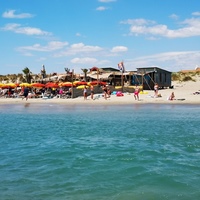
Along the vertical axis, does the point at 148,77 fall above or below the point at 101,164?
above

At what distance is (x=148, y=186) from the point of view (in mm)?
7418

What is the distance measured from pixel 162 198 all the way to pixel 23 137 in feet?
29.8

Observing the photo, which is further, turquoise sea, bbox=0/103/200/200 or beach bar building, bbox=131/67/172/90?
beach bar building, bbox=131/67/172/90

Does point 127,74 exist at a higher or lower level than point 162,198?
higher

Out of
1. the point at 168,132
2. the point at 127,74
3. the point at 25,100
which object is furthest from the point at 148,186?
the point at 127,74

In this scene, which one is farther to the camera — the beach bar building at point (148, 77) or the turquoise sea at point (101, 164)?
the beach bar building at point (148, 77)

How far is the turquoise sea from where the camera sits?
7.03m

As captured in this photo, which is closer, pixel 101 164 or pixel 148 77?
pixel 101 164

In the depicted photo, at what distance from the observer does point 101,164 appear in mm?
9398

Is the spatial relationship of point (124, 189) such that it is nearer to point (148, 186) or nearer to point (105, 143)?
point (148, 186)

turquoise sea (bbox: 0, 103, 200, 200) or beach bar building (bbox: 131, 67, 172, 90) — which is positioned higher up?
beach bar building (bbox: 131, 67, 172, 90)

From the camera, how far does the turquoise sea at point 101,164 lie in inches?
277

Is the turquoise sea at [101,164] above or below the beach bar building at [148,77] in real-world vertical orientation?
below

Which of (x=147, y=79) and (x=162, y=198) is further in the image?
(x=147, y=79)
